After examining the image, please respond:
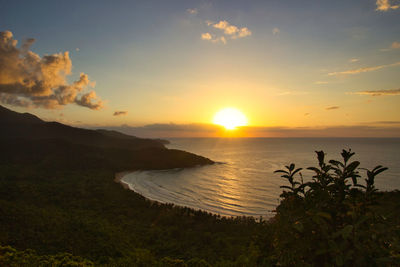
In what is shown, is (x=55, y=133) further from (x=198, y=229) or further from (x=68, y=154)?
(x=198, y=229)

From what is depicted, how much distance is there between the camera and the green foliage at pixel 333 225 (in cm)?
361

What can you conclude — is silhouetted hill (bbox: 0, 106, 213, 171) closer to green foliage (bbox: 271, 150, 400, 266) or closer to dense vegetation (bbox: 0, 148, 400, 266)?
dense vegetation (bbox: 0, 148, 400, 266)

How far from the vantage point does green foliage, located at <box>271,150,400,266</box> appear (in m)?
3.61

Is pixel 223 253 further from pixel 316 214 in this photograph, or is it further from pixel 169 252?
pixel 316 214

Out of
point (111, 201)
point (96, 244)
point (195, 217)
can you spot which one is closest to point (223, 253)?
point (96, 244)

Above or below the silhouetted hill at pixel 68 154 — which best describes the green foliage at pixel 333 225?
above

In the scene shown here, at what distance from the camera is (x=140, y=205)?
133 ft

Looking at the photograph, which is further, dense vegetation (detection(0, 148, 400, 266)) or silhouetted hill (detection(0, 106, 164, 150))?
silhouetted hill (detection(0, 106, 164, 150))

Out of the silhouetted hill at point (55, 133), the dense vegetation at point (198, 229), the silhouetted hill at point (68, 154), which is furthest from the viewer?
the silhouetted hill at point (55, 133)

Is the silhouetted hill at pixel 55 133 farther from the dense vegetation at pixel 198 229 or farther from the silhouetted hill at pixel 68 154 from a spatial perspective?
the dense vegetation at pixel 198 229

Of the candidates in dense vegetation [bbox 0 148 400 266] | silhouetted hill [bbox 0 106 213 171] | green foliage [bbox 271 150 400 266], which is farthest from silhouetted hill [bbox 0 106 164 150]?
green foliage [bbox 271 150 400 266]

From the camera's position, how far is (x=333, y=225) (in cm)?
429

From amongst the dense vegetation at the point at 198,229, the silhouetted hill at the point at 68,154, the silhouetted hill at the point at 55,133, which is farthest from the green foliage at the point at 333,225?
the silhouetted hill at the point at 55,133

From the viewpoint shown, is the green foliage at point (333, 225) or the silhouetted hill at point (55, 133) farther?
the silhouetted hill at point (55, 133)
